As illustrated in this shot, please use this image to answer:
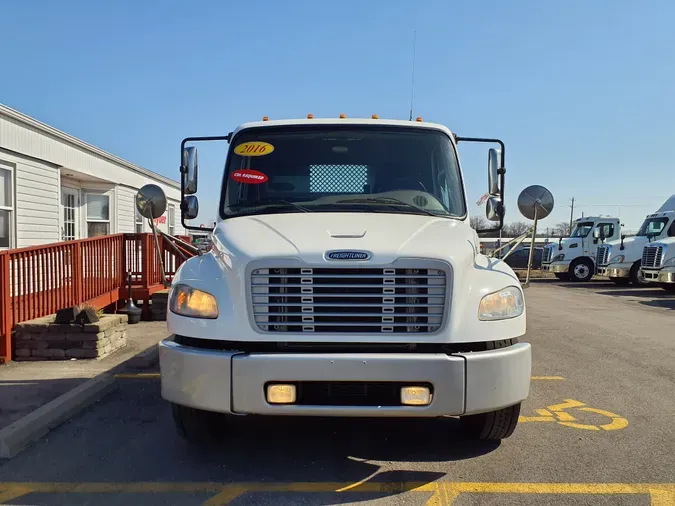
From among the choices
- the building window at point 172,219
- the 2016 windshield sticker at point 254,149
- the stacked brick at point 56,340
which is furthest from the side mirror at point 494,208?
the building window at point 172,219

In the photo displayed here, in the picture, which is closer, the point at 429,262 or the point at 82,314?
the point at 429,262

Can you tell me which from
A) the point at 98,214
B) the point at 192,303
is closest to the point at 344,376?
the point at 192,303

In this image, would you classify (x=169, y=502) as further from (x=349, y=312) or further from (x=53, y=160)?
(x=53, y=160)

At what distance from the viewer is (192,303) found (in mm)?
3566

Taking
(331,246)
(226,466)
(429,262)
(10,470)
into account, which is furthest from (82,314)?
(429,262)

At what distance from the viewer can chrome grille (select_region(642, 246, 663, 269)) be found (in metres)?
19.2

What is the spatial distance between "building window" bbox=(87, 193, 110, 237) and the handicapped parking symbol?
12.4 metres

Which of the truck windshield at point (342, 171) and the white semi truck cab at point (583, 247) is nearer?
the truck windshield at point (342, 171)

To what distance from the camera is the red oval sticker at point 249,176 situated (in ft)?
15.5

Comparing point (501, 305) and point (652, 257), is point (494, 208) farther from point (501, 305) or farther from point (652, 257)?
point (652, 257)

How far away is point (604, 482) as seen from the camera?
3.52 metres

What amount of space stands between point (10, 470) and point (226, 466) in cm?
137

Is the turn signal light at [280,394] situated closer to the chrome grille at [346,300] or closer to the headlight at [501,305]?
the chrome grille at [346,300]

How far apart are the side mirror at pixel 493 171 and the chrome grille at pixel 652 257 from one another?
16730 mm
